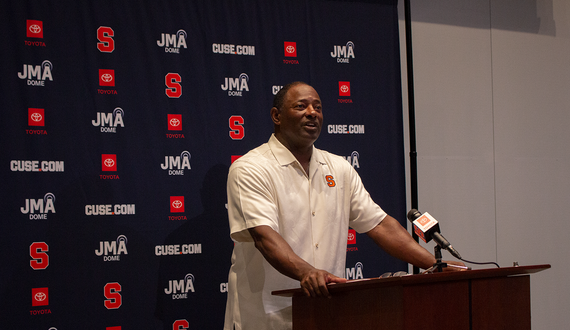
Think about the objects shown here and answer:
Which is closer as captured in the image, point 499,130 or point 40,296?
point 40,296

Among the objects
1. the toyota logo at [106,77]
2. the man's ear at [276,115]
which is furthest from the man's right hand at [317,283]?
the toyota logo at [106,77]

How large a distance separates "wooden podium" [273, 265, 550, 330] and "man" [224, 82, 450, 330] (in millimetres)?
444

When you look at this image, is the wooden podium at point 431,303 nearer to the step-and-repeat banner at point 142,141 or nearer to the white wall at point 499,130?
the step-and-repeat banner at point 142,141

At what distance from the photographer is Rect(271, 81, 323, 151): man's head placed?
2.60 m

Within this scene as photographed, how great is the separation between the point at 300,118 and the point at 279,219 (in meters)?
0.59

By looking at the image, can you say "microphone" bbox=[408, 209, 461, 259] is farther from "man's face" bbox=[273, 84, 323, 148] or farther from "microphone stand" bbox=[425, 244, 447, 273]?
"man's face" bbox=[273, 84, 323, 148]

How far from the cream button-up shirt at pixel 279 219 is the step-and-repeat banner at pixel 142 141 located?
0.91m

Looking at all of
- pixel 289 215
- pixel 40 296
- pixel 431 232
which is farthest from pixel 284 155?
pixel 40 296

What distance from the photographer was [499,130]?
13.8 feet

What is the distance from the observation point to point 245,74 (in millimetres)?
3561

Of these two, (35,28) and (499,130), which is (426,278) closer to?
(35,28)

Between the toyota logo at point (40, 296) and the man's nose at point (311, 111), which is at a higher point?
the man's nose at point (311, 111)

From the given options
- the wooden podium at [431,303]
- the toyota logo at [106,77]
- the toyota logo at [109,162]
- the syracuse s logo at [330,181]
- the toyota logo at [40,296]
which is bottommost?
the toyota logo at [40,296]

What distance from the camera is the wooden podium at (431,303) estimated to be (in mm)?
1506
